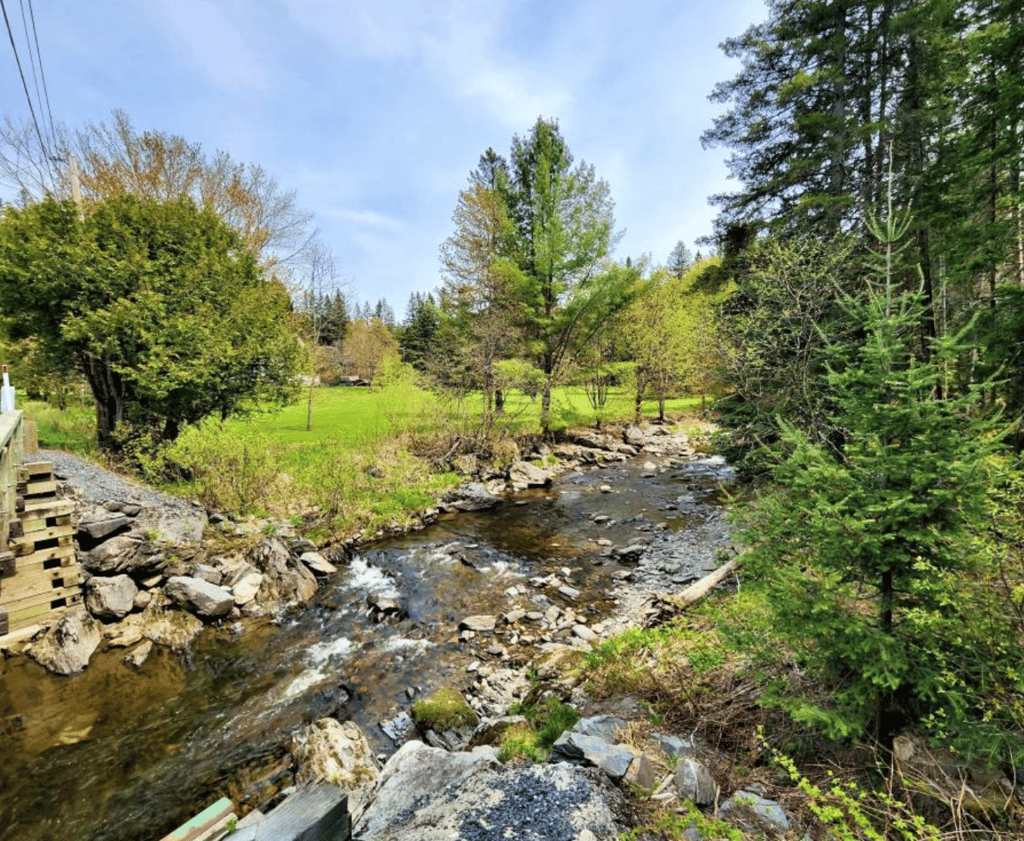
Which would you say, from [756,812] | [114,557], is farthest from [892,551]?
[114,557]

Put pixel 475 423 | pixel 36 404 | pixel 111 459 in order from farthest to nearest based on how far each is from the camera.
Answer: pixel 36 404
pixel 475 423
pixel 111 459

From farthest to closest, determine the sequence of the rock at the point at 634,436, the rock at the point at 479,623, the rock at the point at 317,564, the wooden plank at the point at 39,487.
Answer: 1. the rock at the point at 634,436
2. the rock at the point at 317,564
3. the rock at the point at 479,623
4. the wooden plank at the point at 39,487

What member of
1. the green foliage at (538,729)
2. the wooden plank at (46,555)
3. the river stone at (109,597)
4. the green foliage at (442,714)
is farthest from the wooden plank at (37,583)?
the green foliage at (538,729)

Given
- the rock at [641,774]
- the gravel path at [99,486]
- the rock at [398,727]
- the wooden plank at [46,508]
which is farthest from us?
the gravel path at [99,486]

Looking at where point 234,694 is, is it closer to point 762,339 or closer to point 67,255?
point 762,339

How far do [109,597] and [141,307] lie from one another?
7920 mm

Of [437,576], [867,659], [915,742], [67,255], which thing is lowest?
[437,576]

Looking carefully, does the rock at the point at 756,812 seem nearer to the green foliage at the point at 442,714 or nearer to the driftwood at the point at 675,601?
the green foliage at the point at 442,714

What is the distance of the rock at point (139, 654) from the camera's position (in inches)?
246

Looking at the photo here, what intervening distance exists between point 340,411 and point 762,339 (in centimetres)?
2551

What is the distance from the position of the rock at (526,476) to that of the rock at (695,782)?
43.0 ft

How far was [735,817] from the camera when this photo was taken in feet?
9.25

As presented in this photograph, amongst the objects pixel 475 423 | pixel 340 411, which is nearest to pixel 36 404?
pixel 340 411

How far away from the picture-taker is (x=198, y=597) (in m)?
7.36
